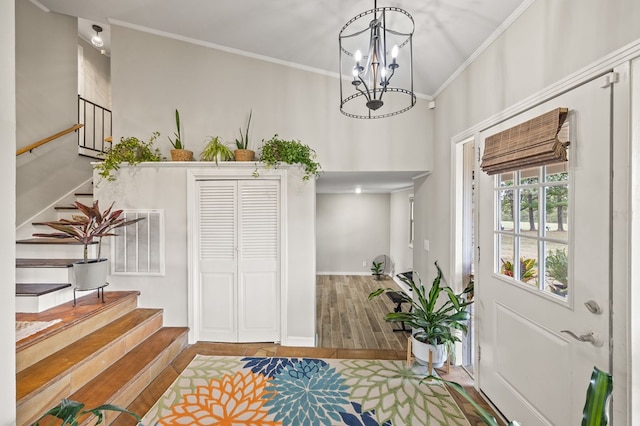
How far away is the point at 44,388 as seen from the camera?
5.44 ft

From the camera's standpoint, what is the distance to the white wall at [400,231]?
18.0 ft

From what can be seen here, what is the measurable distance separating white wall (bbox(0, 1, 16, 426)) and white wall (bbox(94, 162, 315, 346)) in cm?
189

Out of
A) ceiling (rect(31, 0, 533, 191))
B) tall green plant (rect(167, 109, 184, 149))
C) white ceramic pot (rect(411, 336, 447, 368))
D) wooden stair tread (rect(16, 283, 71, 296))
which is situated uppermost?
ceiling (rect(31, 0, 533, 191))

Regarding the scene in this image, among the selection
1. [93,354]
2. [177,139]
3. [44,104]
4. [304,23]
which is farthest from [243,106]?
[93,354]

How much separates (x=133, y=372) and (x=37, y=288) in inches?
44.9

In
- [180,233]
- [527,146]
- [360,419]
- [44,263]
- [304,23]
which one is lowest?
[360,419]

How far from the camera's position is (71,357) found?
1.97 meters

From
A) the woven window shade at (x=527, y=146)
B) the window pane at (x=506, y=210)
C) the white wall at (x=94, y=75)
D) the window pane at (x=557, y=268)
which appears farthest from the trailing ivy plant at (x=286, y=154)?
the white wall at (x=94, y=75)

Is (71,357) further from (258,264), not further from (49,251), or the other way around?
(258,264)

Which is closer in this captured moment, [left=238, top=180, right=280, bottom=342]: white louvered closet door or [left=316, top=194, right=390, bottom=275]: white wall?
[left=238, top=180, right=280, bottom=342]: white louvered closet door

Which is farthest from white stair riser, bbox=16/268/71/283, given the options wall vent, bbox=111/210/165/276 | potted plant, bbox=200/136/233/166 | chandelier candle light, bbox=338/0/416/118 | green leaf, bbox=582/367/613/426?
green leaf, bbox=582/367/613/426

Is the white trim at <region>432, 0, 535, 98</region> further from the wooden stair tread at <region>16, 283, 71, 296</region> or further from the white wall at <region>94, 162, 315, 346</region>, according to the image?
the wooden stair tread at <region>16, 283, 71, 296</region>

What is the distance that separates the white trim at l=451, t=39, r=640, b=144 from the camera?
1.16 metres

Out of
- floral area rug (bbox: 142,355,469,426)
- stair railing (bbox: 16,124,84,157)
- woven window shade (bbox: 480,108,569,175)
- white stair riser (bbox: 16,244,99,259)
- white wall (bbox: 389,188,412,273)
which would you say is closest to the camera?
woven window shade (bbox: 480,108,569,175)
